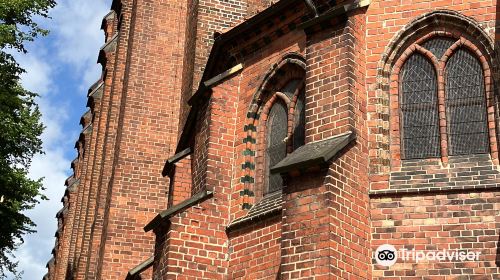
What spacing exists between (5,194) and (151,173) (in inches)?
130

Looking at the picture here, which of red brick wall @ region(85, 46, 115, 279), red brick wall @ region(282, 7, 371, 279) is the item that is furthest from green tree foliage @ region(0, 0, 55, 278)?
red brick wall @ region(282, 7, 371, 279)

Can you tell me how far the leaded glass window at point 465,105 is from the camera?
8.80 meters

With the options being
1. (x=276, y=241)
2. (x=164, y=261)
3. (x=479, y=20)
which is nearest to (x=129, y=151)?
(x=164, y=261)

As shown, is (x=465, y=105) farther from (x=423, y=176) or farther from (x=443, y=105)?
(x=423, y=176)

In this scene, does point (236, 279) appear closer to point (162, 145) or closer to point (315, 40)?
point (315, 40)

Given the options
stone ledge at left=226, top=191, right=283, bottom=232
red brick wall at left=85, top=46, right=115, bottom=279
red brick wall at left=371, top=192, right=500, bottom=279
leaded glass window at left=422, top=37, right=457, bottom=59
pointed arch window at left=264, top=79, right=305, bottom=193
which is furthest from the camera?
red brick wall at left=85, top=46, right=115, bottom=279

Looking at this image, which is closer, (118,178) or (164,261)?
(164,261)

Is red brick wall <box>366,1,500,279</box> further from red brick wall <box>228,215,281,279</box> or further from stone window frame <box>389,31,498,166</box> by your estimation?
red brick wall <box>228,215,281,279</box>

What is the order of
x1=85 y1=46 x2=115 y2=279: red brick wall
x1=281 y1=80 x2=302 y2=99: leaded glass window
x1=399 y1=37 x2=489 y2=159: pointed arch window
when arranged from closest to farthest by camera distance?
x1=399 y1=37 x2=489 y2=159: pointed arch window < x1=281 y1=80 x2=302 y2=99: leaded glass window < x1=85 y1=46 x2=115 y2=279: red brick wall

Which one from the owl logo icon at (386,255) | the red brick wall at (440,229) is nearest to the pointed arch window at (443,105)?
the red brick wall at (440,229)

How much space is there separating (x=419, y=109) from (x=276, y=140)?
2.47 meters

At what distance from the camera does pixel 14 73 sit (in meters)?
15.3

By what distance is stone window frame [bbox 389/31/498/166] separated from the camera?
8.73m

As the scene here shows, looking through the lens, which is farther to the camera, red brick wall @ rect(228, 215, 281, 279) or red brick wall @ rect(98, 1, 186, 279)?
red brick wall @ rect(98, 1, 186, 279)
